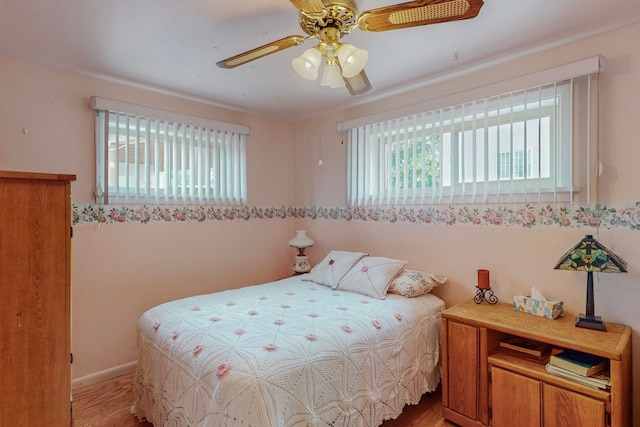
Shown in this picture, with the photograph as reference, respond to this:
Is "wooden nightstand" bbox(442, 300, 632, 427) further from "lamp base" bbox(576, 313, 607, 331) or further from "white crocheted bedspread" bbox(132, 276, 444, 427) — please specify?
"white crocheted bedspread" bbox(132, 276, 444, 427)

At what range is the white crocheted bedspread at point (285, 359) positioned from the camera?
55.2 inches

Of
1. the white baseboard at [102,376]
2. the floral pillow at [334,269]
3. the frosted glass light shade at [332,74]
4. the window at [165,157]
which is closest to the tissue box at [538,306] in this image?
the floral pillow at [334,269]

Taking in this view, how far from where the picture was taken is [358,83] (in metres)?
1.87

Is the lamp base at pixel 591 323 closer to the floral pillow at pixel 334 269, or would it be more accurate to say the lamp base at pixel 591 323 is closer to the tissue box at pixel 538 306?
the tissue box at pixel 538 306

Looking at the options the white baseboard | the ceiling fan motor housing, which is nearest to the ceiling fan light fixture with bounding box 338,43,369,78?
the ceiling fan motor housing

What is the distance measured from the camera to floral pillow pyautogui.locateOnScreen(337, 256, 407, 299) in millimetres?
2451

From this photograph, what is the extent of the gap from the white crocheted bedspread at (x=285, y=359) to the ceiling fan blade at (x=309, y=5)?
1.46 meters

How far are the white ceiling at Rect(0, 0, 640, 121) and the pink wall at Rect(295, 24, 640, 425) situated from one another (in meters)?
0.11

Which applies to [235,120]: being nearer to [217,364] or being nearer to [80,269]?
[80,269]

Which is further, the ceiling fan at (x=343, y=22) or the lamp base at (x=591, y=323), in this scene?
the lamp base at (x=591, y=323)

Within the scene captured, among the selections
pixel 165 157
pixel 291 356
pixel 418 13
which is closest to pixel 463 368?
pixel 291 356

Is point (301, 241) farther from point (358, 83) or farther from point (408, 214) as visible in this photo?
point (358, 83)

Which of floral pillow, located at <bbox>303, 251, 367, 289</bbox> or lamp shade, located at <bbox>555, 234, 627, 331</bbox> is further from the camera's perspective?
floral pillow, located at <bbox>303, 251, 367, 289</bbox>

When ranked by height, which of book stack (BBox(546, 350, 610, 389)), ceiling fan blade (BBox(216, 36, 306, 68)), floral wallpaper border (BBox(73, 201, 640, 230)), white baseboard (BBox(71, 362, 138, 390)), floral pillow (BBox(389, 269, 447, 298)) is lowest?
white baseboard (BBox(71, 362, 138, 390))
